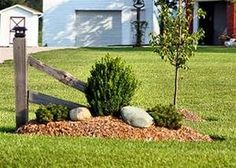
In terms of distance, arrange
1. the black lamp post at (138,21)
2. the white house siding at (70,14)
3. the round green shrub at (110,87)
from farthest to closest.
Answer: the white house siding at (70,14) → the black lamp post at (138,21) → the round green shrub at (110,87)

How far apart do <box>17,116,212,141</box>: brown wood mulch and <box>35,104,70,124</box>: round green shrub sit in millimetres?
86

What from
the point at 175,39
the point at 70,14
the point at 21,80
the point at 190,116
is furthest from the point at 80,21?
the point at 21,80

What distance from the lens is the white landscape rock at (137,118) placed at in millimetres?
10828

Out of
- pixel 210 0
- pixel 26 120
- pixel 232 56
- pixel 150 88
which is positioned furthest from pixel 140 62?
pixel 210 0

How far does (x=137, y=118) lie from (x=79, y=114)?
0.85 m

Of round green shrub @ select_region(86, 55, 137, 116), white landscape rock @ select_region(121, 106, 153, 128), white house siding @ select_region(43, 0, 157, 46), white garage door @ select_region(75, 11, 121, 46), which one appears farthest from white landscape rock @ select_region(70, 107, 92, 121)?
white garage door @ select_region(75, 11, 121, 46)

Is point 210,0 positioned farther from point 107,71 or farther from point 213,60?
point 107,71

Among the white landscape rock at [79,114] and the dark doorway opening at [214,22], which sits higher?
the dark doorway opening at [214,22]

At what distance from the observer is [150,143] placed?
32.6 ft

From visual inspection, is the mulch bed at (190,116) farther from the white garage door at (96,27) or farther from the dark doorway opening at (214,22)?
the white garage door at (96,27)

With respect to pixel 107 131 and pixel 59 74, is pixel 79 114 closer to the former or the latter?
pixel 107 131

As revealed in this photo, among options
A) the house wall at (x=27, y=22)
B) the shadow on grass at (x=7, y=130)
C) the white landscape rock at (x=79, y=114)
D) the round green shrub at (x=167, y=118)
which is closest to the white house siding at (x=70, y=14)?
the house wall at (x=27, y=22)

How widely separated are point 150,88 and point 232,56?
40.9ft

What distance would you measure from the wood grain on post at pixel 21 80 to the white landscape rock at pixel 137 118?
5.03 ft
